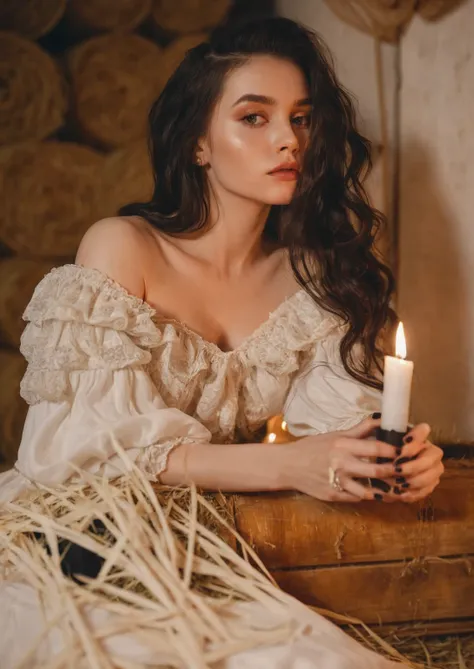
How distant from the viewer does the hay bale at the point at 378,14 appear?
66.6 inches

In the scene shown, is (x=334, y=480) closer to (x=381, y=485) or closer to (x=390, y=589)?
(x=381, y=485)

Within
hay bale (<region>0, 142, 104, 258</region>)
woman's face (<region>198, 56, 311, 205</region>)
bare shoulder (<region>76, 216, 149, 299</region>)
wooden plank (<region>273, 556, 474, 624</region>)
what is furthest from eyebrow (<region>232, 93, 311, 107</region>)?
wooden plank (<region>273, 556, 474, 624</region>)

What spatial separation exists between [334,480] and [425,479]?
0.46 feet

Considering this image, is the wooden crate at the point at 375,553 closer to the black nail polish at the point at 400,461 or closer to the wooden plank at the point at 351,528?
the wooden plank at the point at 351,528

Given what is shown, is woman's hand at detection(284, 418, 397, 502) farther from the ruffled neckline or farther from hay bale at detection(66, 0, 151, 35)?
hay bale at detection(66, 0, 151, 35)

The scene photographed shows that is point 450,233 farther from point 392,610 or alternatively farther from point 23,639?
point 23,639

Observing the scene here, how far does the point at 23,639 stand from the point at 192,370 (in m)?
0.60

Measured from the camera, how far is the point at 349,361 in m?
1.59

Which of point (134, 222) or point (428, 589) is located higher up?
point (134, 222)

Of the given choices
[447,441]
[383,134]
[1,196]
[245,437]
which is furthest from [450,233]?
[1,196]

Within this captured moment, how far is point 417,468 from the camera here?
1.16 m

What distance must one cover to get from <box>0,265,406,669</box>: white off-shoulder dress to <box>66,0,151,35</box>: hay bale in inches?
31.4

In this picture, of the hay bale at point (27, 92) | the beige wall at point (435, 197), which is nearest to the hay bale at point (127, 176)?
the hay bale at point (27, 92)

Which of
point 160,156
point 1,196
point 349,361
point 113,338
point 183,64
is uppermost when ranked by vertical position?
point 183,64
